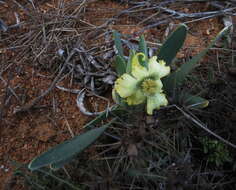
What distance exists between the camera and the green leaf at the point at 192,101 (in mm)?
1413

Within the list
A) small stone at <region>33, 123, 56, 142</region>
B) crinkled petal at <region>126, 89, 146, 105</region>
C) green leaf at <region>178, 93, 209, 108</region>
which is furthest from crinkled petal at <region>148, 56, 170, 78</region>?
small stone at <region>33, 123, 56, 142</region>

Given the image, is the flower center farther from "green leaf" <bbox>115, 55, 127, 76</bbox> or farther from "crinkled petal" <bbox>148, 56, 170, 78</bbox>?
"green leaf" <bbox>115, 55, 127, 76</bbox>

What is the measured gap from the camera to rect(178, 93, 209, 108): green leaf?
141 centimetres

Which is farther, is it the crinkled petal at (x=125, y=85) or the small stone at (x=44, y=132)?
the small stone at (x=44, y=132)

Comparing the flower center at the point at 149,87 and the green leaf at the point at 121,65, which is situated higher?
the green leaf at the point at 121,65

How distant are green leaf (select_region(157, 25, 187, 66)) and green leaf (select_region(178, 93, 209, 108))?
22 cm

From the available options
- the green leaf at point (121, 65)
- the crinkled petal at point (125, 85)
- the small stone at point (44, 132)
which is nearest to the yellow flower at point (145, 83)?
the crinkled petal at point (125, 85)

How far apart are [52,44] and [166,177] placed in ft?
3.96

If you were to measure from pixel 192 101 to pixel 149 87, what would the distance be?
0.92 feet

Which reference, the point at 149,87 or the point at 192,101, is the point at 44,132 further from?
the point at 192,101

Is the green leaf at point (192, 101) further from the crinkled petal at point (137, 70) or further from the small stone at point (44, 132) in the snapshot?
the small stone at point (44, 132)

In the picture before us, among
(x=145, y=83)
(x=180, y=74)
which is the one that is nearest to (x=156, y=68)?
(x=145, y=83)

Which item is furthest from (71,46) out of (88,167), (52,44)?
(88,167)

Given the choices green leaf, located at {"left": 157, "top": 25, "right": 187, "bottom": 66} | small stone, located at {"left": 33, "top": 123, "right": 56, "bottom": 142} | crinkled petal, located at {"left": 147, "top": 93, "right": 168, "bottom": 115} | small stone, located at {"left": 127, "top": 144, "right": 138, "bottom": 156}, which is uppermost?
green leaf, located at {"left": 157, "top": 25, "right": 187, "bottom": 66}
